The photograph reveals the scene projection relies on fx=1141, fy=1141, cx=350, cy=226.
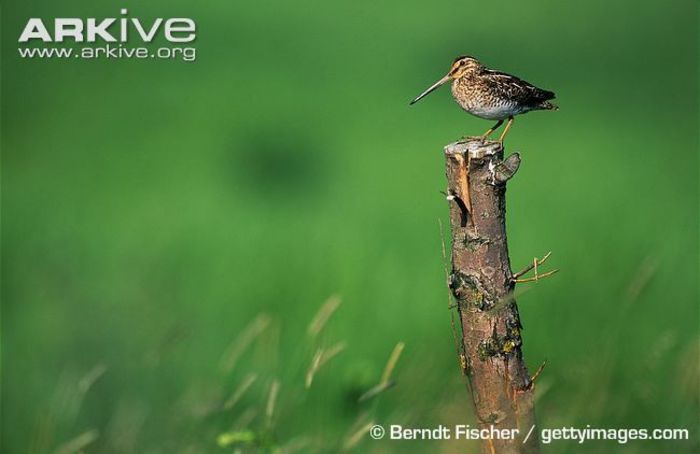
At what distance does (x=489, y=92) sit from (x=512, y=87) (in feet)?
0.43

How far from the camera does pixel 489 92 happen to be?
18.0 ft

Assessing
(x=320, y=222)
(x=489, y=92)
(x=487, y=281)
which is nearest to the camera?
(x=487, y=281)

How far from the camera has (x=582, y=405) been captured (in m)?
5.17

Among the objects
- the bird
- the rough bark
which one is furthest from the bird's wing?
the rough bark

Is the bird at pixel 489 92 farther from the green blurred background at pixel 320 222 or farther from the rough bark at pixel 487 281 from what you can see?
the rough bark at pixel 487 281

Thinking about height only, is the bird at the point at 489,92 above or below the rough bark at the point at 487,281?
above

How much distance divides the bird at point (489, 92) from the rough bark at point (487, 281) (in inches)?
64.5

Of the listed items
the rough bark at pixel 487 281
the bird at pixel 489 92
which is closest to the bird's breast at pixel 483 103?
the bird at pixel 489 92

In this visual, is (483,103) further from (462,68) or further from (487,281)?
(487,281)

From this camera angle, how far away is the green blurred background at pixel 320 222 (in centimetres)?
546

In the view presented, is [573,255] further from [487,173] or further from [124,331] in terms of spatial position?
[487,173]

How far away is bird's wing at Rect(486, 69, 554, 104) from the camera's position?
5.53 meters

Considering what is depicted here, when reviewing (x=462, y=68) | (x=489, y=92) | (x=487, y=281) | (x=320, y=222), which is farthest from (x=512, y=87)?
(x=320, y=222)

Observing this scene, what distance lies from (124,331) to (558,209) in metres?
3.47
